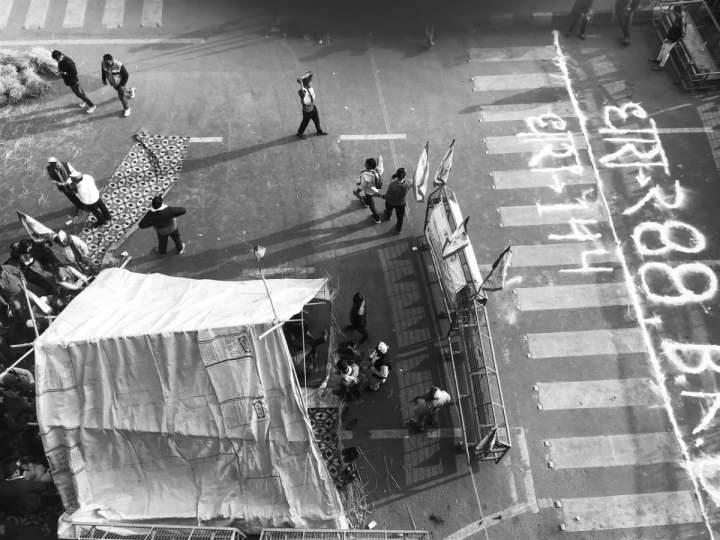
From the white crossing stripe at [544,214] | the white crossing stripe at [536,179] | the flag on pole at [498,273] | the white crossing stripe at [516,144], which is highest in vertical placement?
the white crossing stripe at [516,144]

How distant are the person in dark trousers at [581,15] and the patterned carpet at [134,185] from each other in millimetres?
12650

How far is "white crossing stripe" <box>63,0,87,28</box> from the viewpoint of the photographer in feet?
54.0

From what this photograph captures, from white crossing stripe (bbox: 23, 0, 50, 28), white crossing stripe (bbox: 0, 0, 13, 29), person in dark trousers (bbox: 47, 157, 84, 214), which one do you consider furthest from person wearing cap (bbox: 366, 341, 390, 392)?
white crossing stripe (bbox: 0, 0, 13, 29)

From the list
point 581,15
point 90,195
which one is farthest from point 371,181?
point 581,15

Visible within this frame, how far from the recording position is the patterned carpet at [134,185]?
12.6m

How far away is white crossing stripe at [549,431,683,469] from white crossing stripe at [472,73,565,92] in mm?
10227

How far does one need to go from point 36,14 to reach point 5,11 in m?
1.03

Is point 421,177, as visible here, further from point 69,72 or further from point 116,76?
point 69,72

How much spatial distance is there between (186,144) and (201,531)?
1004 centimetres

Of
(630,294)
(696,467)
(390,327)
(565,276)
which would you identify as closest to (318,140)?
(390,327)

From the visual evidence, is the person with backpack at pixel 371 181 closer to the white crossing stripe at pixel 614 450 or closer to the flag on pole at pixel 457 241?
the flag on pole at pixel 457 241

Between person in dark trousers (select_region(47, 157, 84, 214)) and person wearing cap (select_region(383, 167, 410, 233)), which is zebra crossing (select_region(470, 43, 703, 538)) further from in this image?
person in dark trousers (select_region(47, 157, 84, 214))

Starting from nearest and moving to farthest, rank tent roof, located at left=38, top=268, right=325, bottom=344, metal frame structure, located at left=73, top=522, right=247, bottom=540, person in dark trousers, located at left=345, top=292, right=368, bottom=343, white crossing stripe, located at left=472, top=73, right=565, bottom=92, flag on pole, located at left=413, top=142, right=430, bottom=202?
metal frame structure, located at left=73, top=522, right=247, bottom=540, tent roof, located at left=38, top=268, right=325, bottom=344, person in dark trousers, located at left=345, top=292, right=368, bottom=343, flag on pole, located at left=413, top=142, right=430, bottom=202, white crossing stripe, located at left=472, top=73, right=565, bottom=92

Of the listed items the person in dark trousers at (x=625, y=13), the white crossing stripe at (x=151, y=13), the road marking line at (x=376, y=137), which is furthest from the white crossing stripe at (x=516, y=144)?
the white crossing stripe at (x=151, y=13)
